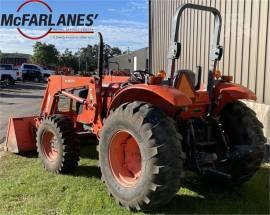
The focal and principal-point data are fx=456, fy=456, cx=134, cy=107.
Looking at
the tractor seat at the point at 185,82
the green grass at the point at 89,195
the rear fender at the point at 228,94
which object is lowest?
the green grass at the point at 89,195

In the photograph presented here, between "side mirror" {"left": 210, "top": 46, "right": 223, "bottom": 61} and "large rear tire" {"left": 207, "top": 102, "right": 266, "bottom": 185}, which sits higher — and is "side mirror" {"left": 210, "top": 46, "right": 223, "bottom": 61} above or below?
above

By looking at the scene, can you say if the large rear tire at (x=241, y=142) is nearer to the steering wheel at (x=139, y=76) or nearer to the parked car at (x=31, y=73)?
the steering wheel at (x=139, y=76)

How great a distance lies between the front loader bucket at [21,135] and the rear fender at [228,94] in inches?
143

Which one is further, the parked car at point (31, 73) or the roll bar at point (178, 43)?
the parked car at point (31, 73)

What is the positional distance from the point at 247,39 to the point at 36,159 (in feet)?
13.8

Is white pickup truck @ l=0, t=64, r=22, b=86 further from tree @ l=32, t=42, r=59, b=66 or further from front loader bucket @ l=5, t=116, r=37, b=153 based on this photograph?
tree @ l=32, t=42, r=59, b=66

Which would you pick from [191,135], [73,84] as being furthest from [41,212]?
[73,84]

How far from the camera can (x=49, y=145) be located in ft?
23.1

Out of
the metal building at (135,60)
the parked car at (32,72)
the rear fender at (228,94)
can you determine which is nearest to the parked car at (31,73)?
the parked car at (32,72)

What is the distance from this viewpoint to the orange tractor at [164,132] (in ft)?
15.1

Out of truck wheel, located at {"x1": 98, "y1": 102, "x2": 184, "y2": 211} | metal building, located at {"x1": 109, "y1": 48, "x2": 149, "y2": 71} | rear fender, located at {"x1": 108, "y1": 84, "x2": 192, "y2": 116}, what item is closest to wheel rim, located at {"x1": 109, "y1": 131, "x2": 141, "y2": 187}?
truck wheel, located at {"x1": 98, "y1": 102, "x2": 184, "y2": 211}

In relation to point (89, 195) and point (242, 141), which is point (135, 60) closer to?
point (242, 141)

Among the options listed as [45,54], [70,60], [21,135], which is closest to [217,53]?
[21,135]

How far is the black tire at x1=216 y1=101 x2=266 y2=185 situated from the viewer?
5481 mm
